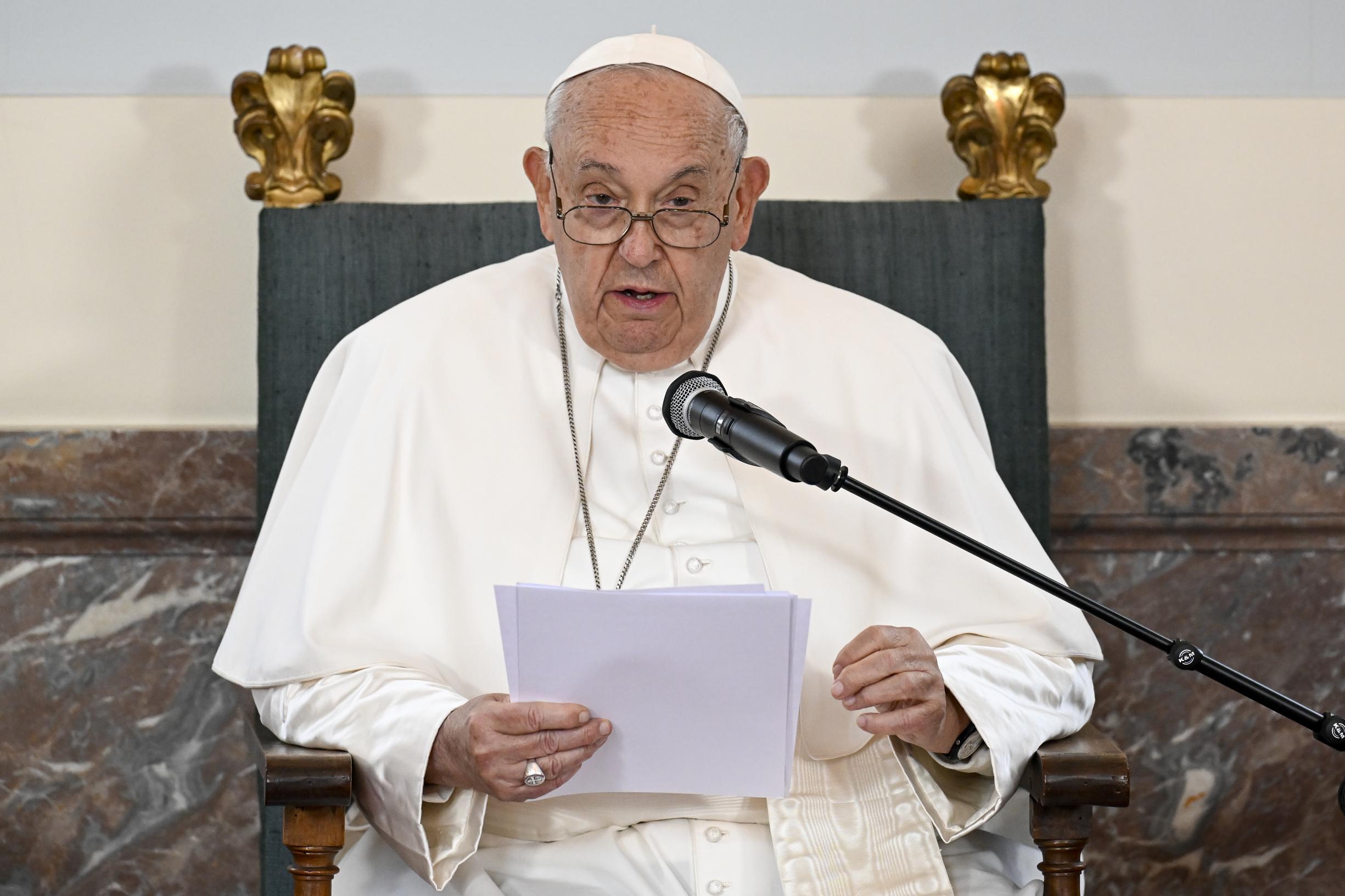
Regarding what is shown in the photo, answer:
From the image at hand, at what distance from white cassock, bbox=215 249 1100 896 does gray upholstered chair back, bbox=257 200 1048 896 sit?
0.22 metres

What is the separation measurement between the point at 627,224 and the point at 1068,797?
4.01 feet

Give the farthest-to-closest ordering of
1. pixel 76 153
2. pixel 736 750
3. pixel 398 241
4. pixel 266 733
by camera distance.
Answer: pixel 76 153 < pixel 398 241 < pixel 266 733 < pixel 736 750

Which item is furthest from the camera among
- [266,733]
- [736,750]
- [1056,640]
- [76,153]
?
[76,153]

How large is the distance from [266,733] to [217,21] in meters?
1.84

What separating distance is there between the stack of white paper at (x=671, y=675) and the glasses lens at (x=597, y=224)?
2.46 ft

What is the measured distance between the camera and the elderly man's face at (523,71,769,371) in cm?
249

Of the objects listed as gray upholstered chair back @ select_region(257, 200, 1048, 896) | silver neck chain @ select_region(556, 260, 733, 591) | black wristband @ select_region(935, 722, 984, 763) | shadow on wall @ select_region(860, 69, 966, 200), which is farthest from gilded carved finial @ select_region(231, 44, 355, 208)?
→ black wristband @ select_region(935, 722, 984, 763)

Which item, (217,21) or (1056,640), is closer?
(1056,640)

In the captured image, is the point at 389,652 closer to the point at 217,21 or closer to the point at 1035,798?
the point at 1035,798

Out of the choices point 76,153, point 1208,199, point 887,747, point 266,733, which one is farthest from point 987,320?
point 76,153

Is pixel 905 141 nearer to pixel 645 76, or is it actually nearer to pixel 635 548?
pixel 645 76

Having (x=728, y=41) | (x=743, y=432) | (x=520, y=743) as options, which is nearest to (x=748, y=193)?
(x=728, y=41)

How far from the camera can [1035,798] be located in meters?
2.10

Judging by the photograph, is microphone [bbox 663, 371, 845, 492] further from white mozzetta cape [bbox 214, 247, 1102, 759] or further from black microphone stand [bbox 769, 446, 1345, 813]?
white mozzetta cape [bbox 214, 247, 1102, 759]
